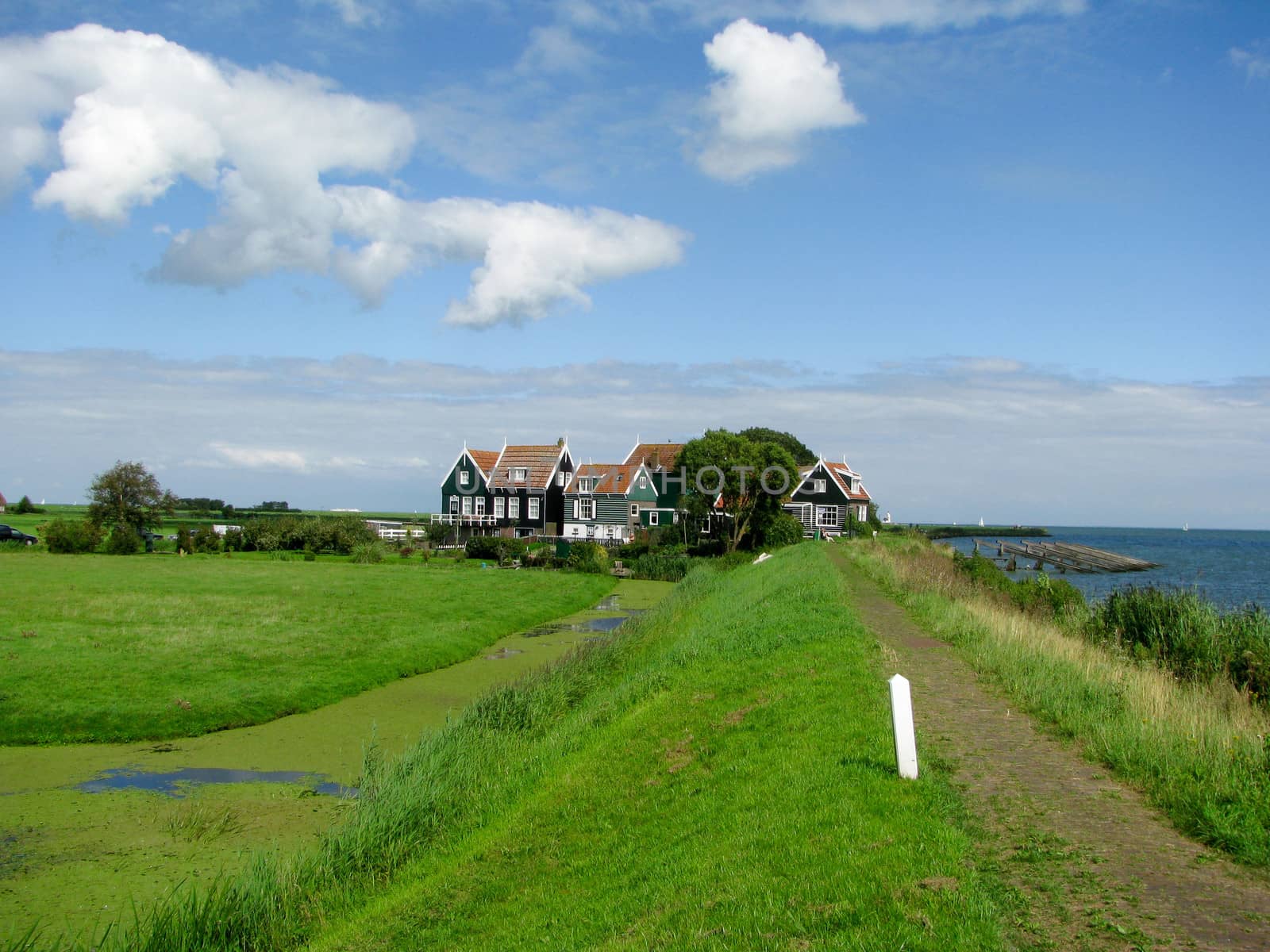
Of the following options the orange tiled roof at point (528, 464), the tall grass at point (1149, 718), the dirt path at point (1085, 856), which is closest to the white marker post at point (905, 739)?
the dirt path at point (1085, 856)

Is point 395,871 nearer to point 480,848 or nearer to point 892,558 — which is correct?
point 480,848

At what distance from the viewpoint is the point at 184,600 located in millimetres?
32281

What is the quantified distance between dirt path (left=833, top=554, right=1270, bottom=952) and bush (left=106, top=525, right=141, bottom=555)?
62250 millimetres

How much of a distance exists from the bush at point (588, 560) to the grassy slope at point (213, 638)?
10101mm

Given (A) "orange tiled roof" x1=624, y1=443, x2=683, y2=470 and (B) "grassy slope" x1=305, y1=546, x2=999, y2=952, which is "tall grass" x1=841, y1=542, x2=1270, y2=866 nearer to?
(B) "grassy slope" x1=305, y1=546, x2=999, y2=952

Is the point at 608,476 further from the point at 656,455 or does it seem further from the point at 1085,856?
the point at 1085,856

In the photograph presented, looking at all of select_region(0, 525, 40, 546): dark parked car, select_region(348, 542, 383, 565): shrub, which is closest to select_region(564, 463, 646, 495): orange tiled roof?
select_region(348, 542, 383, 565): shrub

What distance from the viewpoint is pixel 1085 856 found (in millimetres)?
7445

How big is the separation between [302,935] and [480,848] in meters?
2.15

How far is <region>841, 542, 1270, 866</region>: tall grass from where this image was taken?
8.20 meters

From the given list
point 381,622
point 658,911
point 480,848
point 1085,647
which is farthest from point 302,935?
point 381,622

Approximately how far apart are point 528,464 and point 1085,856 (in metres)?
71.3

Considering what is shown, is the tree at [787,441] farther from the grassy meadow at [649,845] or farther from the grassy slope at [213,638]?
the grassy meadow at [649,845]

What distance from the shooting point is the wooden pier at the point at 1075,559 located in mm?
72500
